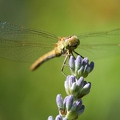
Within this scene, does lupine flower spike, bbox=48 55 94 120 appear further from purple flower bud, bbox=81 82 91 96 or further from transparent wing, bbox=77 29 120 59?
transparent wing, bbox=77 29 120 59

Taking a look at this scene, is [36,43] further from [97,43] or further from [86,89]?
[86,89]

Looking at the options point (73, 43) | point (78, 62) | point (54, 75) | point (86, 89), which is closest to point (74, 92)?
point (86, 89)

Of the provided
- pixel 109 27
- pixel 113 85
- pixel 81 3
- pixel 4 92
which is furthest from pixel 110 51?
pixel 81 3

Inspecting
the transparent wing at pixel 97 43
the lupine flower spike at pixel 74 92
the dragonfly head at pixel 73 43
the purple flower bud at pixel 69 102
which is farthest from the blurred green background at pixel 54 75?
the purple flower bud at pixel 69 102

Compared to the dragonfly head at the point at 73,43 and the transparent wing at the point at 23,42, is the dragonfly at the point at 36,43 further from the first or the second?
the dragonfly head at the point at 73,43

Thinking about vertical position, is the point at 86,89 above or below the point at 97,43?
below

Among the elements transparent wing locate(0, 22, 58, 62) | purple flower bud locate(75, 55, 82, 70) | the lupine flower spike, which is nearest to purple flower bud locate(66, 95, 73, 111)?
the lupine flower spike

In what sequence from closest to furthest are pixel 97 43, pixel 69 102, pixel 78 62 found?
pixel 69 102, pixel 78 62, pixel 97 43
